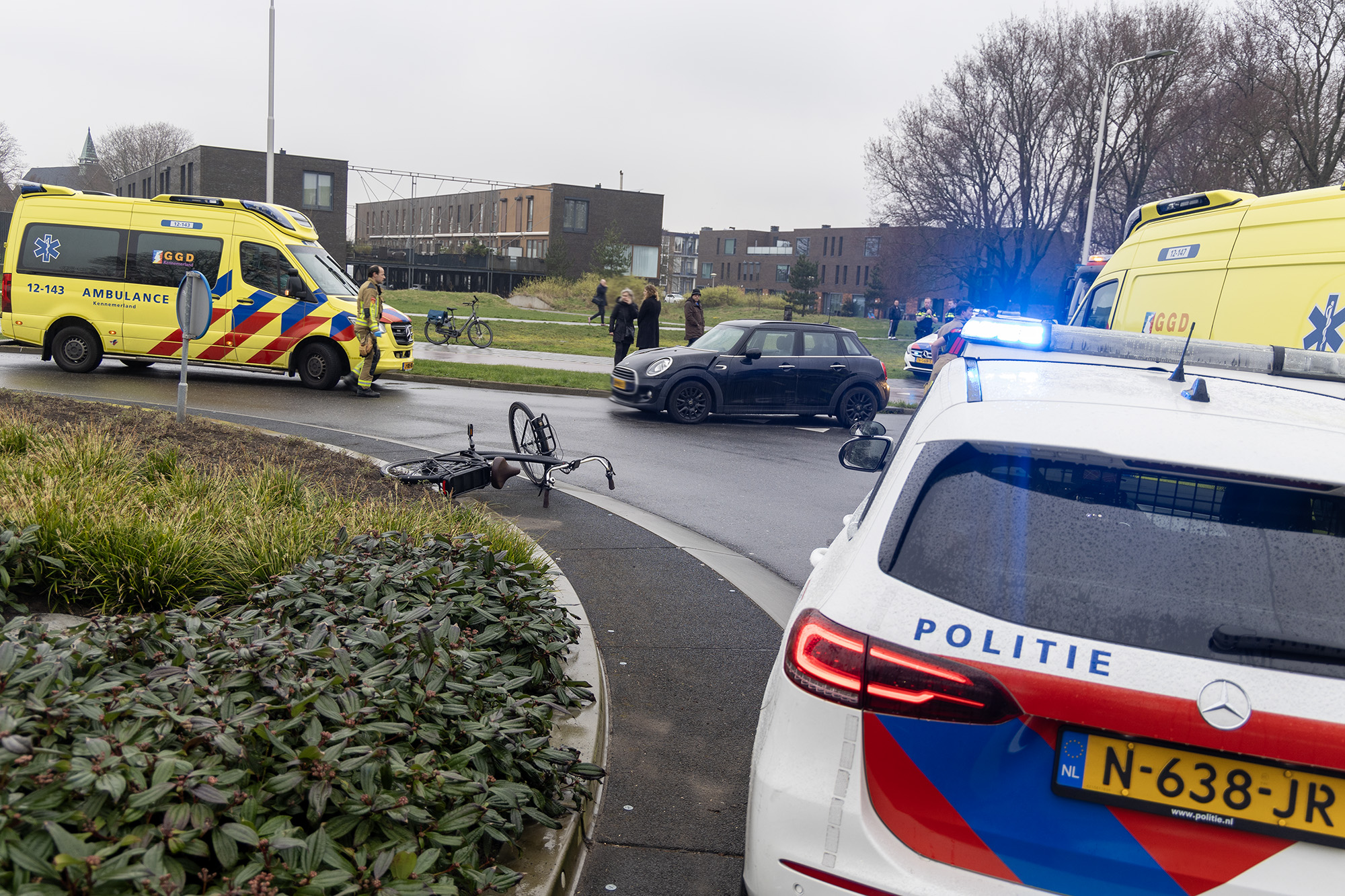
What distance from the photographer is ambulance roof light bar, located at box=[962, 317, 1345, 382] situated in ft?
11.5

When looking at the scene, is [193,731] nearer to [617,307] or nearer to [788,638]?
[788,638]

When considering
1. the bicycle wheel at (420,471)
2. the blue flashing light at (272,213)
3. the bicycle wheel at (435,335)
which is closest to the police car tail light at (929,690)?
the bicycle wheel at (420,471)

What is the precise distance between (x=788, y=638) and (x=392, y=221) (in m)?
104

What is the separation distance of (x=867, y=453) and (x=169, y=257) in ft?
46.3

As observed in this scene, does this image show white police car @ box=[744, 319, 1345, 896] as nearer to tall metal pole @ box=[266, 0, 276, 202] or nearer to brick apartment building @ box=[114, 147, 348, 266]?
Result: tall metal pole @ box=[266, 0, 276, 202]

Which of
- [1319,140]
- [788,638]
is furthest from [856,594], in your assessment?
[1319,140]

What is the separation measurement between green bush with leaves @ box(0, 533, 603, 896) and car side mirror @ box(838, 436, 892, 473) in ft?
4.95

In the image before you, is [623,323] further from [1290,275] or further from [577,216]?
[577,216]

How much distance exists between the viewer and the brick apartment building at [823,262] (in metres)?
70.0

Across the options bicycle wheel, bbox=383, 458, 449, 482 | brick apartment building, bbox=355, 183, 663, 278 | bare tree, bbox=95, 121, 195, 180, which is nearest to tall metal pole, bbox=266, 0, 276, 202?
bicycle wheel, bbox=383, 458, 449, 482

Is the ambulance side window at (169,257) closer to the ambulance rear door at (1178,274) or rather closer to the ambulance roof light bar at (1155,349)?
the ambulance rear door at (1178,274)

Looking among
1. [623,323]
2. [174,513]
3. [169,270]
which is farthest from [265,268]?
[174,513]

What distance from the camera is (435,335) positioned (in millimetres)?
27562

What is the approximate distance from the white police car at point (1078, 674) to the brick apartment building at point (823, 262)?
6099cm
